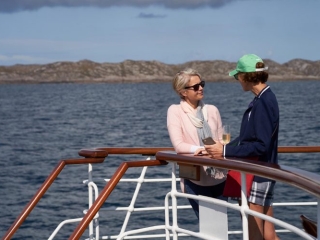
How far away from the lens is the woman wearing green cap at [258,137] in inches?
151

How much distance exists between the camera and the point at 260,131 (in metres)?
3.83

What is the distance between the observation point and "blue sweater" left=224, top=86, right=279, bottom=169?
3.82 meters

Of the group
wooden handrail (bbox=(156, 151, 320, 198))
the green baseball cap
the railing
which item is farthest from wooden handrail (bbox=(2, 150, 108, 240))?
the green baseball cap

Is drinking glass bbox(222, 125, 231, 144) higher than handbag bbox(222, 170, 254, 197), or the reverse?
drinking glass bbox(222, 125, 231, 144)

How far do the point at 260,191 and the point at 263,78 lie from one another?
1.86 ft

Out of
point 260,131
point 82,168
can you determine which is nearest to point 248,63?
point 260,131

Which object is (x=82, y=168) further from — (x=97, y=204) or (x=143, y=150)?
(x=97, y=204)

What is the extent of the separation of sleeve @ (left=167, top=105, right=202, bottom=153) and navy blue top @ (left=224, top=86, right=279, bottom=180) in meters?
0.29

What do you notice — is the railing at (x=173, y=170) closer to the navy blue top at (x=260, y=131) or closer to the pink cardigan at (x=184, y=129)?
the pink cardigan at (x=184, y=129)

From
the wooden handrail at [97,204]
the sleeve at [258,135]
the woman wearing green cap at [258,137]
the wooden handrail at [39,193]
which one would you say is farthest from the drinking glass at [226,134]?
the wooden handrail at [39,193]

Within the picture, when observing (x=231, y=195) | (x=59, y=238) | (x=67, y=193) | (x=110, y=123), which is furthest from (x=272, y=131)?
(x=110, y=123)

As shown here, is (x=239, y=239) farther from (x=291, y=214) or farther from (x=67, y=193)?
(x=67, y=193)

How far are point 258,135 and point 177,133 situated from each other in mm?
610

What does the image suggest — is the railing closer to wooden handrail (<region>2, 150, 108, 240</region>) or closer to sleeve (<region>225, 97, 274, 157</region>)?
wooden handrail (<region>2, 150, 108, 240</region>)
